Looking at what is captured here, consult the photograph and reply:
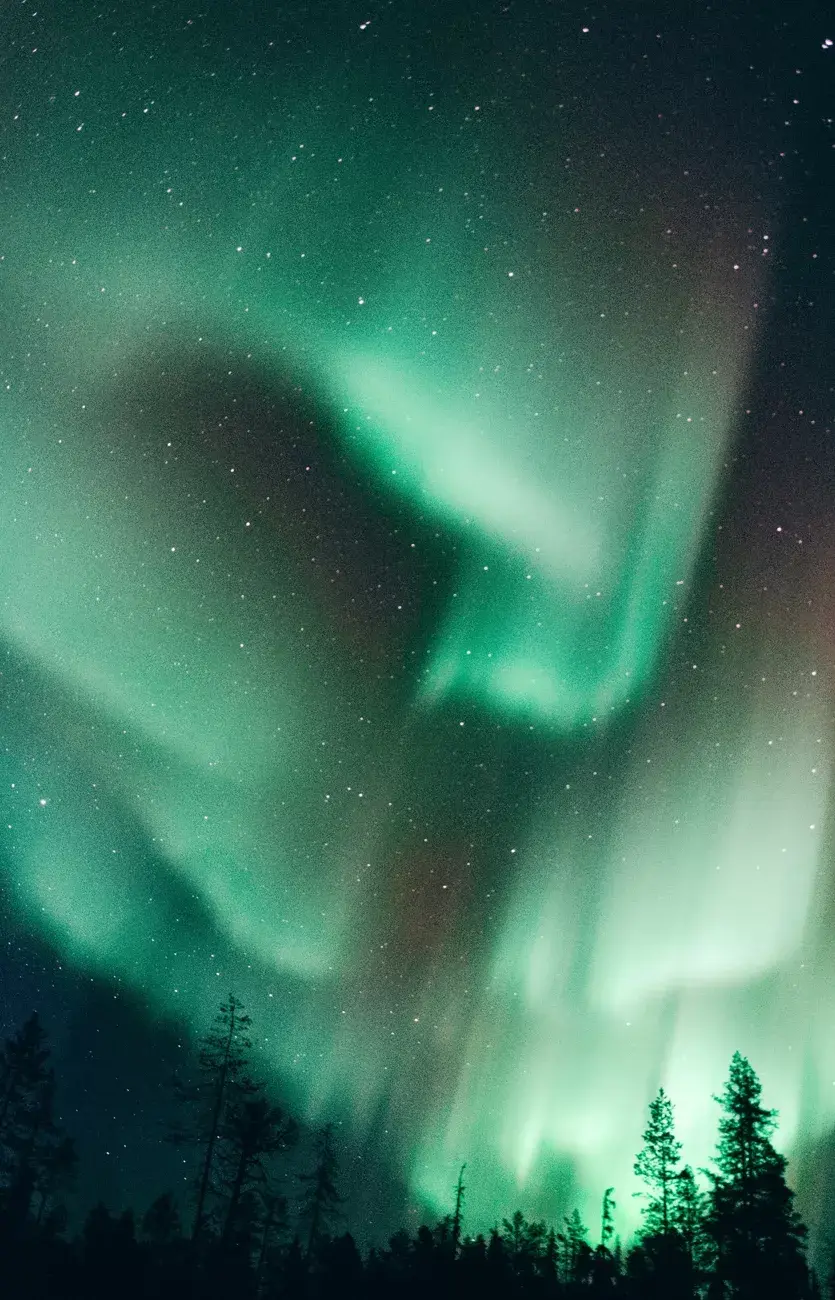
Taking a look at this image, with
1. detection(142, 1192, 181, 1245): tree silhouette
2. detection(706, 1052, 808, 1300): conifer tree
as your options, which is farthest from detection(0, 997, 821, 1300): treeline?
→ detection(142, 1192, 181, 1245): tree silhouette

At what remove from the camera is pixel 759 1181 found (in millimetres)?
25172

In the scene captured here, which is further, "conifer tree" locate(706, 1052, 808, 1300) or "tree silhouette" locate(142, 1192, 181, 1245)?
"tree silhouette" locate(142, 1192, 181, 1245)

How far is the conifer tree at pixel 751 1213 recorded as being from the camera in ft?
73.4

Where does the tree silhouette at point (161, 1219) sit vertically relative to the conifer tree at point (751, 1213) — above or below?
below

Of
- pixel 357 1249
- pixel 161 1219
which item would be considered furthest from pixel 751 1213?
pixel 161 1219

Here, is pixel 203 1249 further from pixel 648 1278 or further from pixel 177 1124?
pixel 648 1278

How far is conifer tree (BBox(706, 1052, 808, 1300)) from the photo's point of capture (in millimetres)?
22375

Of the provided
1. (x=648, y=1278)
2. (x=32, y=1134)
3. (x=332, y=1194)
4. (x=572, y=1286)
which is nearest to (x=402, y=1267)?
(x=572, y=1286)

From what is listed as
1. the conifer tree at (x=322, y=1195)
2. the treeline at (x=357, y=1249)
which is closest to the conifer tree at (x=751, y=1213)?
the treeline at (x=357, y=1249)

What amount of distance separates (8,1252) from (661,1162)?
27871 millimetres

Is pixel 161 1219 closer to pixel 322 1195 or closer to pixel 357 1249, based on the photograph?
pixel 322 1195

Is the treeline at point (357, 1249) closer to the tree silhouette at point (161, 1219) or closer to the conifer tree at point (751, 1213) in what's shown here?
the conifer tree at point (751, 1213)

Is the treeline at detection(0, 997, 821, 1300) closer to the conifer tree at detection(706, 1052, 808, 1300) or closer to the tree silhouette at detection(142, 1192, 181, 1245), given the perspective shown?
the conifer tree at detection(706, 1052, 808, 1300)

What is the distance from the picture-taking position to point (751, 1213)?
2423 centimetres
